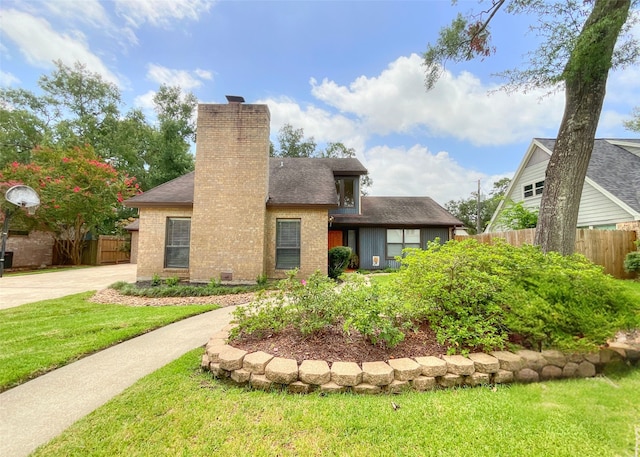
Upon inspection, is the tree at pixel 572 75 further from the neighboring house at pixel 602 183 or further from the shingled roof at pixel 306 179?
the neighboring house at pixel 602 183

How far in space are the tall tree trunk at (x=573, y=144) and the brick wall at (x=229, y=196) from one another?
7226mm

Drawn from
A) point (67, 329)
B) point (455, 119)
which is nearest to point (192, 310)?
point (67, 329)

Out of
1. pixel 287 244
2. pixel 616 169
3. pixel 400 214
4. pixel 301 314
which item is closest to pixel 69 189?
pixel 287 244

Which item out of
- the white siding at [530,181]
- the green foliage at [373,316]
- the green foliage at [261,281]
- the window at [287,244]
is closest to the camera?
the green foliage at [373,316]

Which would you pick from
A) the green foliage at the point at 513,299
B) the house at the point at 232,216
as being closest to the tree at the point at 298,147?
the house at the point at 232,216

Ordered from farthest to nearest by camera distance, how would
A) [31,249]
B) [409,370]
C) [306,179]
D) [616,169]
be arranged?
[31,249], [616,169], [306,179], [409,370]

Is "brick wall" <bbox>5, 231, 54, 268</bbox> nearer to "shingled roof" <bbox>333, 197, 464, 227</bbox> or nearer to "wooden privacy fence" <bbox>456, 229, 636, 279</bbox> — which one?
"shingled roof" <bbox>333, 197, 464, 227</bbox>

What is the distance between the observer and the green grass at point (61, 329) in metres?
3.22

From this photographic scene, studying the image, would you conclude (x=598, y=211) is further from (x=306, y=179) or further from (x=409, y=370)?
(x=409, y=370)

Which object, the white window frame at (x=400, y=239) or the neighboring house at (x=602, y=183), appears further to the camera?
the white window frame at (x=400, y=239)

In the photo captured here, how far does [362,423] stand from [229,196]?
304 inches

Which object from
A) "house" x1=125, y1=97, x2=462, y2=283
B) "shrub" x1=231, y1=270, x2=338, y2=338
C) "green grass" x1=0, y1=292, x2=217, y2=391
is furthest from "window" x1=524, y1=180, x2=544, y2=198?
"green grass" x1=0, y1=292, x2=217, y2=391

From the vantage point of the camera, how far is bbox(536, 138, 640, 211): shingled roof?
34.2 feet

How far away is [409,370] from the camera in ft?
8.60
